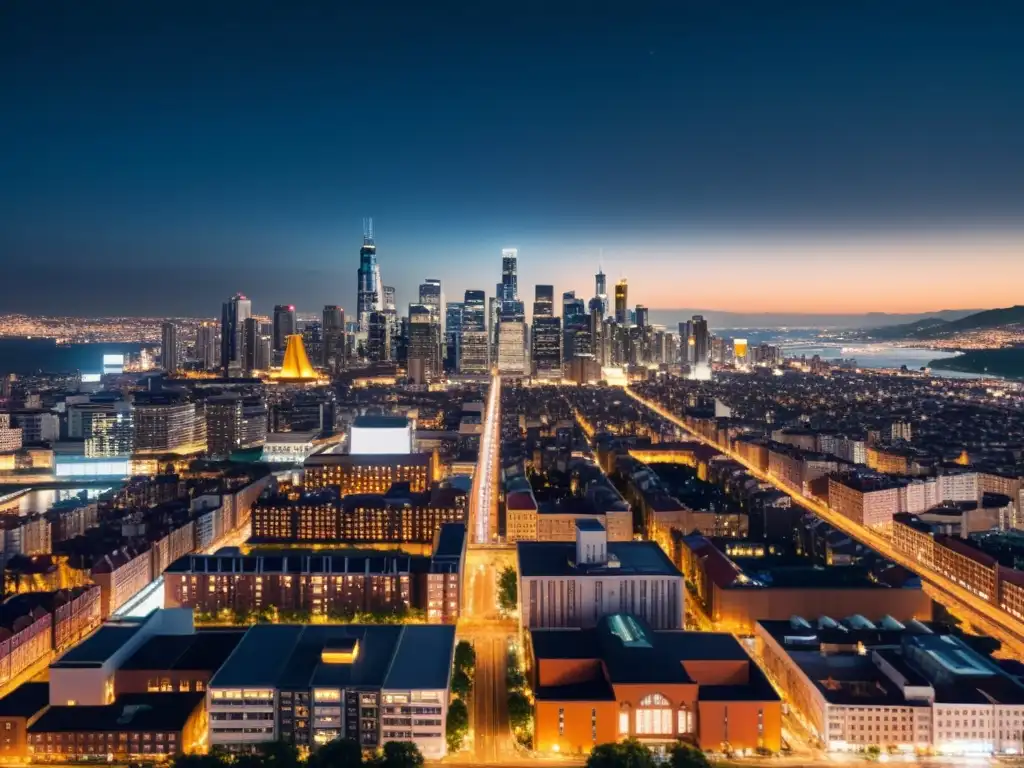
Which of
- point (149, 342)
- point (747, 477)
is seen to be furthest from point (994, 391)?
point (149, 342)

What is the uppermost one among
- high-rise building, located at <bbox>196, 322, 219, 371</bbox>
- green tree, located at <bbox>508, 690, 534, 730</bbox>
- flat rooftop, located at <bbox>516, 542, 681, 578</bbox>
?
high-rise building, located at <bbox>196, 322, 219, 371</bbox>

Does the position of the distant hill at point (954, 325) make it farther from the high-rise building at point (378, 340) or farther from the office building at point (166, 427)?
the office building at point (166, 427)

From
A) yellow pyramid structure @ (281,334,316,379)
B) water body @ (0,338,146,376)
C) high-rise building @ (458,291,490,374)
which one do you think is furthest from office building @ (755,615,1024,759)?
water body @ (0,338,146,376)

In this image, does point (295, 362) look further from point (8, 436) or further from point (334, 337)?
point (8, 436)

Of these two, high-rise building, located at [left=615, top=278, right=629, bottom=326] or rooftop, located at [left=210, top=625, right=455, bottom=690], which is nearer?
rooftop, located at [left=210, top=625, right=455, bottom=690]

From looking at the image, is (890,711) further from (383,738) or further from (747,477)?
(747,477)

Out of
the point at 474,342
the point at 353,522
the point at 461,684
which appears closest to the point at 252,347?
the point at 474,342

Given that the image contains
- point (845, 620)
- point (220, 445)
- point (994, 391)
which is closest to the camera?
point (845, 620)

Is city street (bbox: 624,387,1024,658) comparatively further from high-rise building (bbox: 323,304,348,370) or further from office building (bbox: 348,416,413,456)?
high-rise building (bbox: 323,304,348,370)
